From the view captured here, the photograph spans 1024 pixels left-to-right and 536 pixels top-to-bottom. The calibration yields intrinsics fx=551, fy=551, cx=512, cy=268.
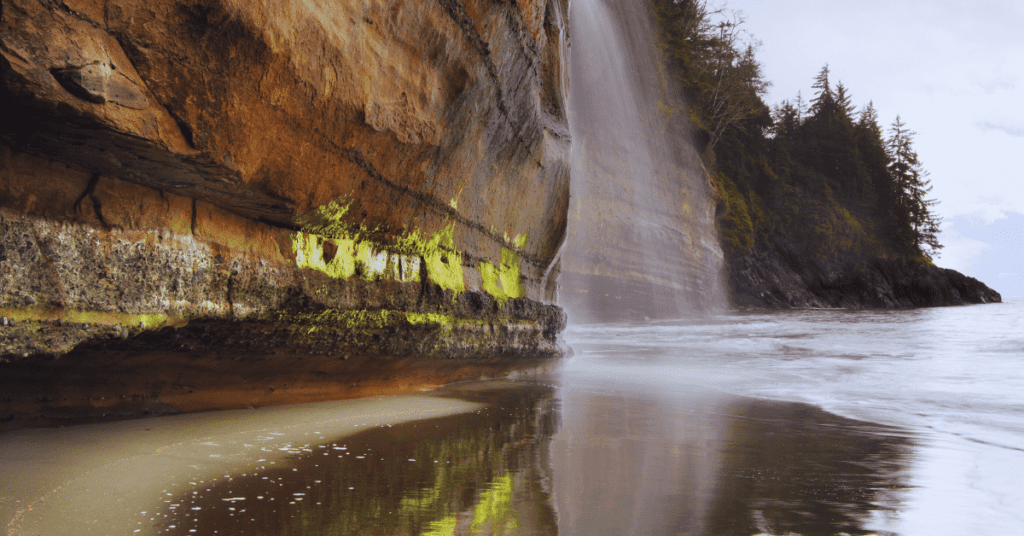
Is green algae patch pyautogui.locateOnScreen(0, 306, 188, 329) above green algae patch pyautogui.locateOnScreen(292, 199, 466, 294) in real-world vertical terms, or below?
below

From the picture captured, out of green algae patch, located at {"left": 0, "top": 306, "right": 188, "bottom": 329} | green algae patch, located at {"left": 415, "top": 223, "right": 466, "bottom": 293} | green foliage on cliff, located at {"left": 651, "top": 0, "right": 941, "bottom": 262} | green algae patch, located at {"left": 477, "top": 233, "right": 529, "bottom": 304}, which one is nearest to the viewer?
green algae patch, located at {"left": 0, "top": 306, "right": 188, "bottom": 329}

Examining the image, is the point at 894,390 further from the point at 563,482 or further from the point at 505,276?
the point at 563,482

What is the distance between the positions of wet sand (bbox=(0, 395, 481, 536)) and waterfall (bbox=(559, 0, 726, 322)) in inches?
385

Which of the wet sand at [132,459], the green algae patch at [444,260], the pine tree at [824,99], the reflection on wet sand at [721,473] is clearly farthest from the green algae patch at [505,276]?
the pine tree at [824,99]

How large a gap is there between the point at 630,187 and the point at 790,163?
62.3ft

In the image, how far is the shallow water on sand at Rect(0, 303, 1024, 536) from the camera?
1.33 meters

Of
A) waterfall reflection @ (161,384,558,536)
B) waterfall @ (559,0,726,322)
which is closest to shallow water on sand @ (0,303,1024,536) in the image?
waterfall reflection @ (161,384,558,536)

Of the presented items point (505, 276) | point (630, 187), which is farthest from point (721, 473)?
point (630, 187)

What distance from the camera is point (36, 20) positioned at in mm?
1474

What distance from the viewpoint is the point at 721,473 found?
185 cm

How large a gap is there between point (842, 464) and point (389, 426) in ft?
5.86

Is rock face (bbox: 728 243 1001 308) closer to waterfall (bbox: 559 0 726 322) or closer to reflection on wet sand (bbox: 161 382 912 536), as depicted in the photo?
waterfall (bbox: 559 0 726 322)

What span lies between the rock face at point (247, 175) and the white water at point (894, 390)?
130 cm

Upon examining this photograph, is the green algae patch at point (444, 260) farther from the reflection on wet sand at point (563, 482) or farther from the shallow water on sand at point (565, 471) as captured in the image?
the reflection on wet sand at point (563, 482)
